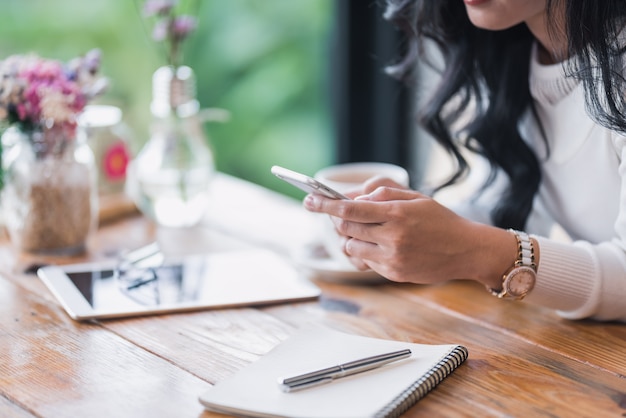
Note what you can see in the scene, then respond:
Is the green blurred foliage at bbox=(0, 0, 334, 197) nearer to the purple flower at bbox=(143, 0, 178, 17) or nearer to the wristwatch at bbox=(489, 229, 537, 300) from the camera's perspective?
the purple flower at bbox=(143, 0, 178, 17)

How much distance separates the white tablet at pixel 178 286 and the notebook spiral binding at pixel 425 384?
297mm

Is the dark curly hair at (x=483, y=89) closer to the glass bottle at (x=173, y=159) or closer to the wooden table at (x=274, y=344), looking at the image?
the wooden table at (x=274, y=344)

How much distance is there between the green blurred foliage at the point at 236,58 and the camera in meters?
2.79

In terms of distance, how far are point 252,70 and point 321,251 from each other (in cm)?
153

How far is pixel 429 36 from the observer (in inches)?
60.4

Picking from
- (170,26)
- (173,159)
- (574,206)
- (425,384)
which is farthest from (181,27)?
(425,384)

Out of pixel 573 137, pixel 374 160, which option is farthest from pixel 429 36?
pixel 374 160

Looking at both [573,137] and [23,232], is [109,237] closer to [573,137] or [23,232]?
[23,232]

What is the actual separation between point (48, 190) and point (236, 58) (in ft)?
5.01

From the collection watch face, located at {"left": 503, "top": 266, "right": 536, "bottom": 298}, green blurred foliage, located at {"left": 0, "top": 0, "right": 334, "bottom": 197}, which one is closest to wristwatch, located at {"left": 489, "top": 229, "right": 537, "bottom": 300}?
watch face, located at {"left": 503, "top": 266, "right": 536, "bottom": 298}

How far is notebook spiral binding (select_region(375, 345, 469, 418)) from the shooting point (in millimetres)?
951

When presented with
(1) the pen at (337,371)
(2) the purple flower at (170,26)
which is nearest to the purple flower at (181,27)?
(2) the purple flower at (170,26)

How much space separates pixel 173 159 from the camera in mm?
1617

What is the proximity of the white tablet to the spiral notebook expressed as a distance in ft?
0.63
